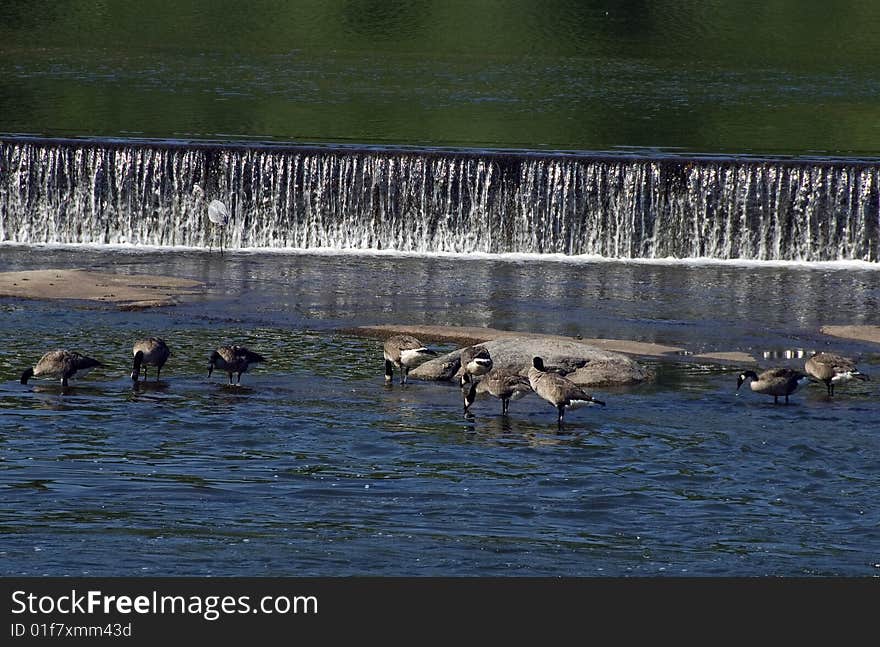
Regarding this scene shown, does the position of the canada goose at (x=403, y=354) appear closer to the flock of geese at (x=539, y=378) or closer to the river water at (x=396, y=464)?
the flock of geese at (x=539, y=378)

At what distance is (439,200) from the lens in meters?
35.7

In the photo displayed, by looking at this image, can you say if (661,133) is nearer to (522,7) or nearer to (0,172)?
(0,172)

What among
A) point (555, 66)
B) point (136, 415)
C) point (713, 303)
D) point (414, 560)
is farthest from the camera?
point (555, 66)

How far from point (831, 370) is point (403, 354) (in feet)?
17.5

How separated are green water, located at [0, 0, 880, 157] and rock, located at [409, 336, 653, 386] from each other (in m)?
20.0

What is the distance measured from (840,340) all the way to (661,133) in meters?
20.1

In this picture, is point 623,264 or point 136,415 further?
point 623,264

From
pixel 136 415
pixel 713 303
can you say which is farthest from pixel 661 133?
pixel 136 415

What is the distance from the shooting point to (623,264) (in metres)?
34.2

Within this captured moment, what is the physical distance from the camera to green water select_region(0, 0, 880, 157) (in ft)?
146

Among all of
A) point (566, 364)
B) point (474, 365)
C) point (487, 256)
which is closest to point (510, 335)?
point (566, 364)

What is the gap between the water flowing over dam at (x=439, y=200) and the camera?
34.8 m
